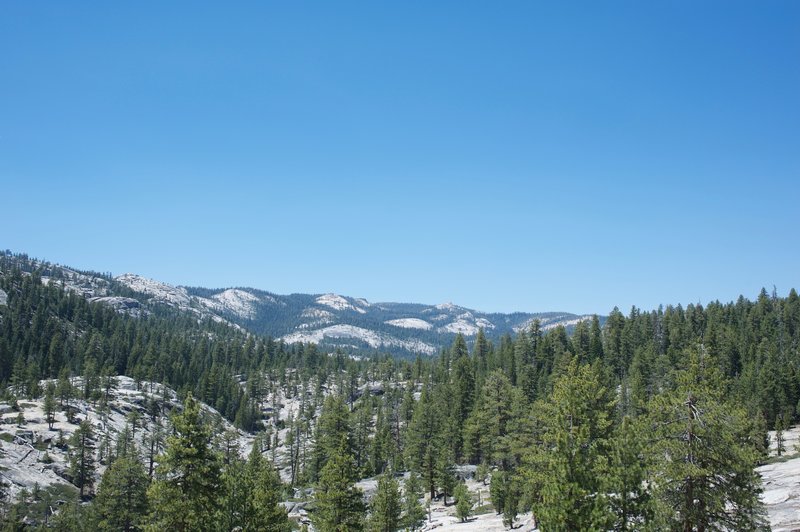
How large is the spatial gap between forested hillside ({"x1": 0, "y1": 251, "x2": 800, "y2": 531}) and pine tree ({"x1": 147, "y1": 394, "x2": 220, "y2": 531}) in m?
0.09

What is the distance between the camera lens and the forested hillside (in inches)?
870

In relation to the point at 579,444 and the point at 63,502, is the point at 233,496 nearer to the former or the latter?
the point at 579,444

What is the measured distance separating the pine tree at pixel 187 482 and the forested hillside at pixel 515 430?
9 cm

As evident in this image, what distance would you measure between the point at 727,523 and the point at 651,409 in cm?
508

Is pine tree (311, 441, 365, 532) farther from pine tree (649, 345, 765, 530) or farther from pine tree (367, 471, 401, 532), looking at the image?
pine tree (649, 345, 765, 530)

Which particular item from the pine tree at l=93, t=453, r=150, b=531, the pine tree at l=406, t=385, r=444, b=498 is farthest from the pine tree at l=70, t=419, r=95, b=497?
the pine tree at l=406, t=385, r=444, b=498

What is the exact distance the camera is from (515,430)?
230ft

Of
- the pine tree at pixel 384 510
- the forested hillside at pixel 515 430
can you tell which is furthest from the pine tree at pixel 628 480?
the pine tree at pixel 384 510

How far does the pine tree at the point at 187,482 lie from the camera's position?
86.4 feet

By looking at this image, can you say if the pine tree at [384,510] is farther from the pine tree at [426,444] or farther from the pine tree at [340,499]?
the pine tree at [426,444]

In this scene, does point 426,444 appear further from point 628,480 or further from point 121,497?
point 628,480

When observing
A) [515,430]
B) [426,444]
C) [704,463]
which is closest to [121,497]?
[426,444]

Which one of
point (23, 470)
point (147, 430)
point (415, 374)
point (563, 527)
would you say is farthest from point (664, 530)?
point (415, 374)

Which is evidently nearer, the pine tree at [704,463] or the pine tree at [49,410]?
the pine tree at [704,463]
